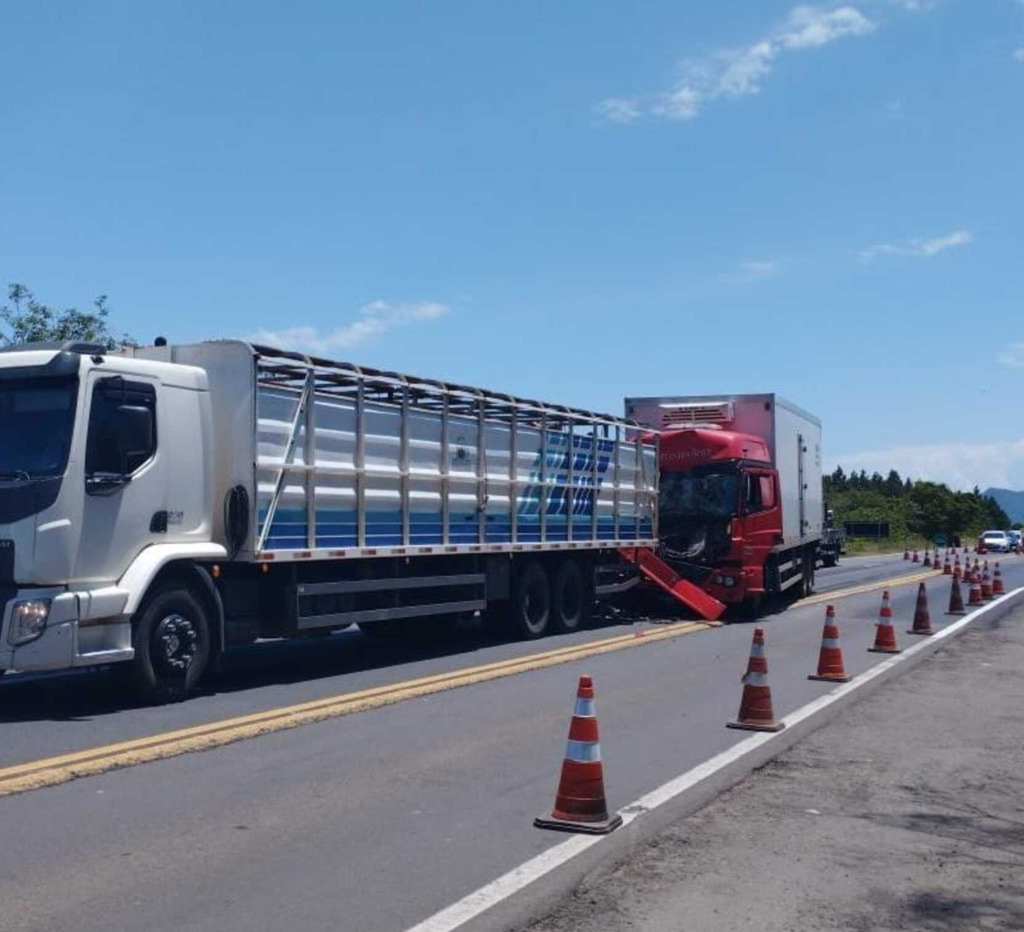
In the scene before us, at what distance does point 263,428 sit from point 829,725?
19.3 ft

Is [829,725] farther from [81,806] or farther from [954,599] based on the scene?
[954,599]

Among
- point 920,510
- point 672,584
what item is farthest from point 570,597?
point 920,510

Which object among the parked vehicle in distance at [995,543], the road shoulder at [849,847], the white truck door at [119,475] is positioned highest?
the white truck door at [119,475]

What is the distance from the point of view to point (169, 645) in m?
11.8

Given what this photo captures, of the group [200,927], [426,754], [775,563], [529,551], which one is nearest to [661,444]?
[775,563]

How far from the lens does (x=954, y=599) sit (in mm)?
25094

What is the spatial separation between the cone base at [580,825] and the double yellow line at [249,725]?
10.2ft

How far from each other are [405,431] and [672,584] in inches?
328

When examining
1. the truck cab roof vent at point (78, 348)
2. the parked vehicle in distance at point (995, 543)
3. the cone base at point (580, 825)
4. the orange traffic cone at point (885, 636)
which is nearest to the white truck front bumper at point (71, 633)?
the truck cab roof vent at point (78, 348)

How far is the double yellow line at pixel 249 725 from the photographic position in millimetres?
8750

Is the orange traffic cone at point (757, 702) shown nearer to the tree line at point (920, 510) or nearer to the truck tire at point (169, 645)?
the truck tire at point (169, 645)

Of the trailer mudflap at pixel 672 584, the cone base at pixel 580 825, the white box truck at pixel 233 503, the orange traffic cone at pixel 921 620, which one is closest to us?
the cone base at pixel 580 825

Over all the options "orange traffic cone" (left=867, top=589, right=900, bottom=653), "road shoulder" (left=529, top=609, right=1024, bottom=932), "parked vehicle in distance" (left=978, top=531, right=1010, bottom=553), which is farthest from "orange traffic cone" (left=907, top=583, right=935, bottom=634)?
"parked vehicle in distance" (left=978, top=531, right=1010, bottom=553)

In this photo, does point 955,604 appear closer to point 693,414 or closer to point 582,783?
point 693,414
